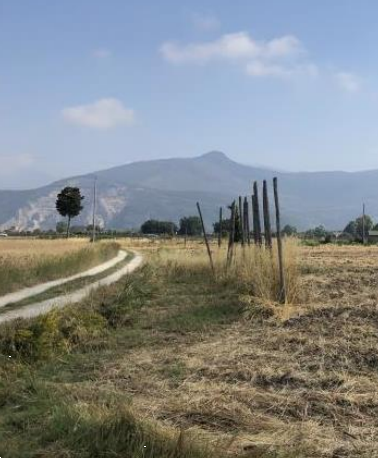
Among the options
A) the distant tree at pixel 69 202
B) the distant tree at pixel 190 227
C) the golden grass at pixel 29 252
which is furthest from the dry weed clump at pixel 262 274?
the distant tree at pixel 190 227

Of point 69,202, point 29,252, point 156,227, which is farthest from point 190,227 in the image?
point 29,252

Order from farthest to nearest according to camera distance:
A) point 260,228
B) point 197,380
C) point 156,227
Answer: point 156,227 < point 260,228 < point 197,380

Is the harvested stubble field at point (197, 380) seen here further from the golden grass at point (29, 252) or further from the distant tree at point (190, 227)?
the distant tree at point (190, 227)

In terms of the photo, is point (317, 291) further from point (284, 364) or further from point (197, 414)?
point (197, 414)

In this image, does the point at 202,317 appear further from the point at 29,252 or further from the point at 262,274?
the point at 29,252

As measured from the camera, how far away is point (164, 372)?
25.8ft

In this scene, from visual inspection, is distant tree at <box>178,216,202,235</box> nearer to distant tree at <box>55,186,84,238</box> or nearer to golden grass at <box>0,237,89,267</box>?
distant tree at <box>55,186,84,238</box>

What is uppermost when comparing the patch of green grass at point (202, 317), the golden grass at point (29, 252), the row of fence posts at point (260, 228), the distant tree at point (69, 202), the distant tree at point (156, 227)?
the distant tree at point (69, 202)

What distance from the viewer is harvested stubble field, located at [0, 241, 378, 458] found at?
201 inches

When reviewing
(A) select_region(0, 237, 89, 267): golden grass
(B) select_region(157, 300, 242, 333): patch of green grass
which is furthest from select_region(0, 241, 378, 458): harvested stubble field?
(A) select_region(0, 237, 89, 267): golden grass

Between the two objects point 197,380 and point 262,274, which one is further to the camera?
point 262,274

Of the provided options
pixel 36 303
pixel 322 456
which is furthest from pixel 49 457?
pixel 36 303

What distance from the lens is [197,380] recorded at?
736 centimetres

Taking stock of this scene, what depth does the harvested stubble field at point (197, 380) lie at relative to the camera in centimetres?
511
